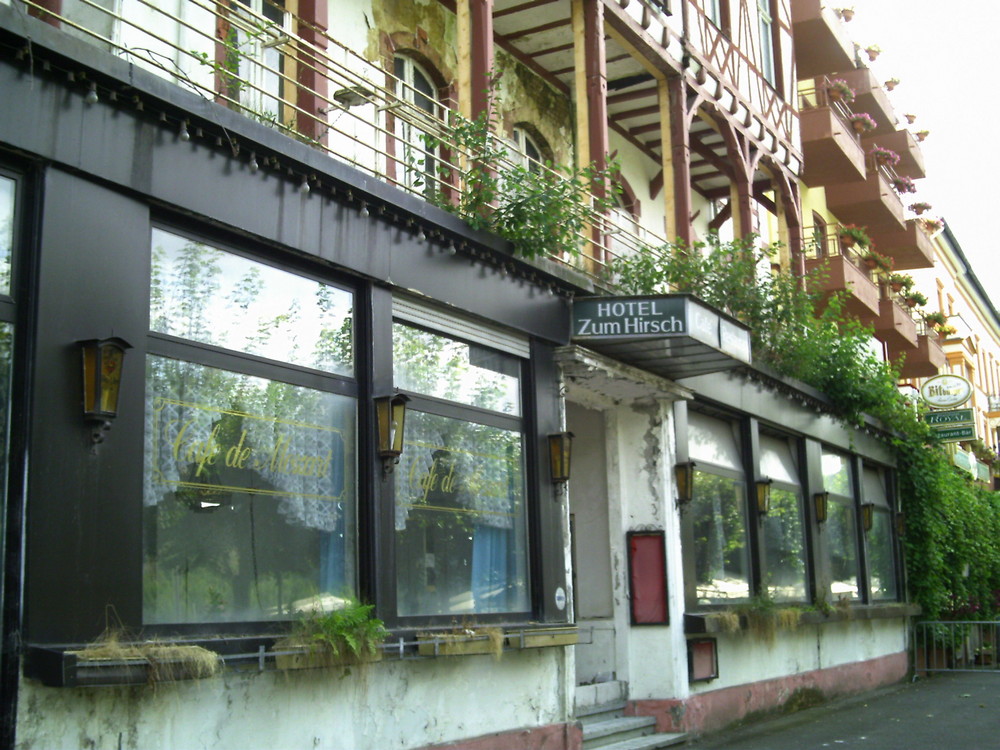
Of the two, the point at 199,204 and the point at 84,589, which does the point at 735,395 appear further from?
the point at 84,589

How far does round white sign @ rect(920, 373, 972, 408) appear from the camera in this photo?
2231 cm

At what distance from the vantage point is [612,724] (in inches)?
443

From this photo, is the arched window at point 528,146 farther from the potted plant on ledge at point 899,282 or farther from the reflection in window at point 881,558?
the potted plant on ledge at point 899,282

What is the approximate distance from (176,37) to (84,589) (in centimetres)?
504

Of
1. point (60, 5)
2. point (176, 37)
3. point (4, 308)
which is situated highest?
point (176, 37)

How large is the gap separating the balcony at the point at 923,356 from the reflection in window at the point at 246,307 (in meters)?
20.0

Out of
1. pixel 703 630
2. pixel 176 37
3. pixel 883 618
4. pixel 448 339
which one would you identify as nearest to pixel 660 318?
pixel 448 339

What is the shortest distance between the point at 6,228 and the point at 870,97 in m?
22.9

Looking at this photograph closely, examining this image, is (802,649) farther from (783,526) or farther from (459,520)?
(459,520)

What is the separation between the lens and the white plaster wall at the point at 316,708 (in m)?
5.80

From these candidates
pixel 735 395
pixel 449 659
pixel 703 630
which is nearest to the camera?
pixel 449 659

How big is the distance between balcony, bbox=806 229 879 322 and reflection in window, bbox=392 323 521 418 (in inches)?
446

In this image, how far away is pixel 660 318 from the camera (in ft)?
34.1

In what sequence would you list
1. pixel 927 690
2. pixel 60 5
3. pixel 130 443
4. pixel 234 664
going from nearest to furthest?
pixel 130 443
pixel 234 664
pixel 60 5
pixel 927 690
